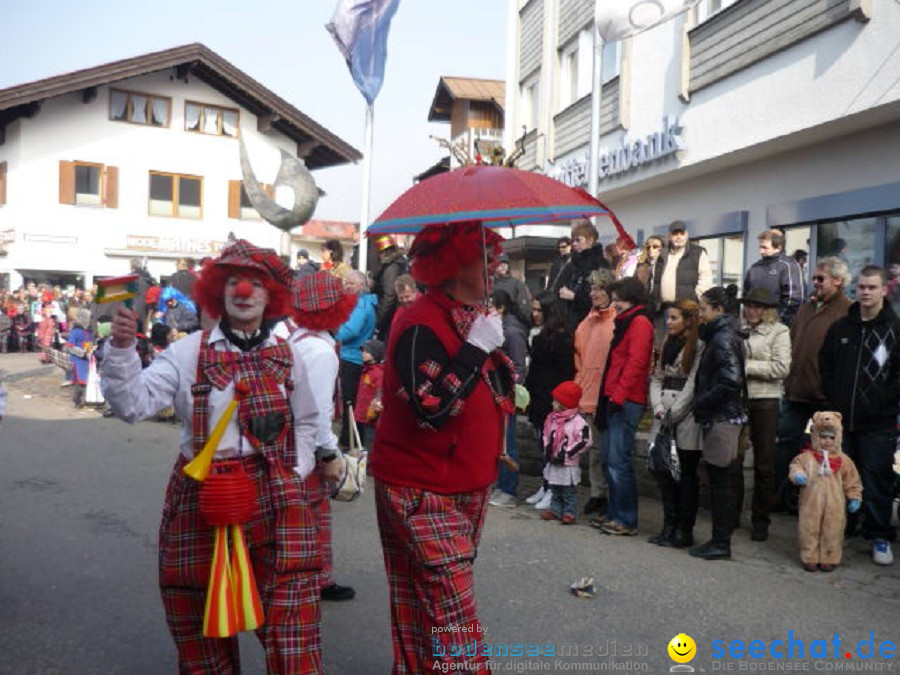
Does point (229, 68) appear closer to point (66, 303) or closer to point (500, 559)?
point (66, 303)

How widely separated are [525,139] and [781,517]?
14978mm

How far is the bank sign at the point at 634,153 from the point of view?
40.7 ft

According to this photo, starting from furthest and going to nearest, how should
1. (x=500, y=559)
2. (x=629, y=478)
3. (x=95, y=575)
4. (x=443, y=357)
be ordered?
(x=629, y=478), (x=500, y=559), (x=95, y=575), (x=443, y=357)

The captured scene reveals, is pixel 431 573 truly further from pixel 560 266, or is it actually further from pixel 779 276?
pixel 560 266

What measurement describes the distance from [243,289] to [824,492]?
424cm

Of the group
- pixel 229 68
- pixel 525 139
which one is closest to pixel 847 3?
pixel 525 139

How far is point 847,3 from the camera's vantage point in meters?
8.60

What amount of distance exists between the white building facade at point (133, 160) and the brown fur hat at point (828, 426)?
23041 millimetres

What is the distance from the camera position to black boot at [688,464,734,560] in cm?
568

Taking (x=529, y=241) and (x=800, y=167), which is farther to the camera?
(x=529, y=241)

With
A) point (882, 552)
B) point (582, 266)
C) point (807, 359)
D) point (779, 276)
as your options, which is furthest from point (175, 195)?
point (882, 552)

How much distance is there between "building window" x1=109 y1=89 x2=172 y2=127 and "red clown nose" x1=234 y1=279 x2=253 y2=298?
27.5 meters

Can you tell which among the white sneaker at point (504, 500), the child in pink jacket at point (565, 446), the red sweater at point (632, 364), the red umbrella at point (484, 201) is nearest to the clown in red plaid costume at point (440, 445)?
the red umbrella at point (484, 201)

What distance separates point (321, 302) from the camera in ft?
14.4
